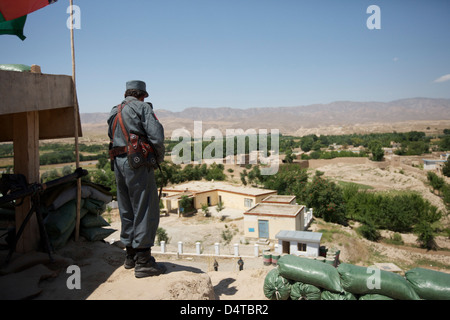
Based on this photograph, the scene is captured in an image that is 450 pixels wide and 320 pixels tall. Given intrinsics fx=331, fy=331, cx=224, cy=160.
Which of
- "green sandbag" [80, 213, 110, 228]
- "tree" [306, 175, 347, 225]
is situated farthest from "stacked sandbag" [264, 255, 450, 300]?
"tree" [306, 175, 347, 225]

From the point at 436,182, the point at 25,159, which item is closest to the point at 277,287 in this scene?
the point at 25,159

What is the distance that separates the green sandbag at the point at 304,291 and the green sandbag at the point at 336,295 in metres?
0.07

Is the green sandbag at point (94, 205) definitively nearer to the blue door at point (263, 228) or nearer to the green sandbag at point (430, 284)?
the green sandbag at point (430, 284)

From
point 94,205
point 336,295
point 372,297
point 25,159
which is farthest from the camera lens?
point 94,205

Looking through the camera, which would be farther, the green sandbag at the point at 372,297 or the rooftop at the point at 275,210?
the rooftop at the point at 275,210

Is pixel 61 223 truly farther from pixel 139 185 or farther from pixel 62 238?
pixel 139 185

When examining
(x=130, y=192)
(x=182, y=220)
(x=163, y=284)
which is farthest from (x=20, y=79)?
(x=182, y=220)

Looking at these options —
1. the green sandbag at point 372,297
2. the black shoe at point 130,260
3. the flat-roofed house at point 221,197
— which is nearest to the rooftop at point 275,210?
the flat-roofed house at point 221,197

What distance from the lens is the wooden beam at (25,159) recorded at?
385 cm

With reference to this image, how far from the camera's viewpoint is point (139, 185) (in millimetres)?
3484

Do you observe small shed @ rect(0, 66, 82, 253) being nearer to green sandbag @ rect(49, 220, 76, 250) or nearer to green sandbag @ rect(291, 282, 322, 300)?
green sandbag @ rect(49, 220, 76, 250)

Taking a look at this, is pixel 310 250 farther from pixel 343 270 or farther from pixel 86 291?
pixel 86 291

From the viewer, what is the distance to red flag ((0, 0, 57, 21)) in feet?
12.1

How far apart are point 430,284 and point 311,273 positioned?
1404 mm
